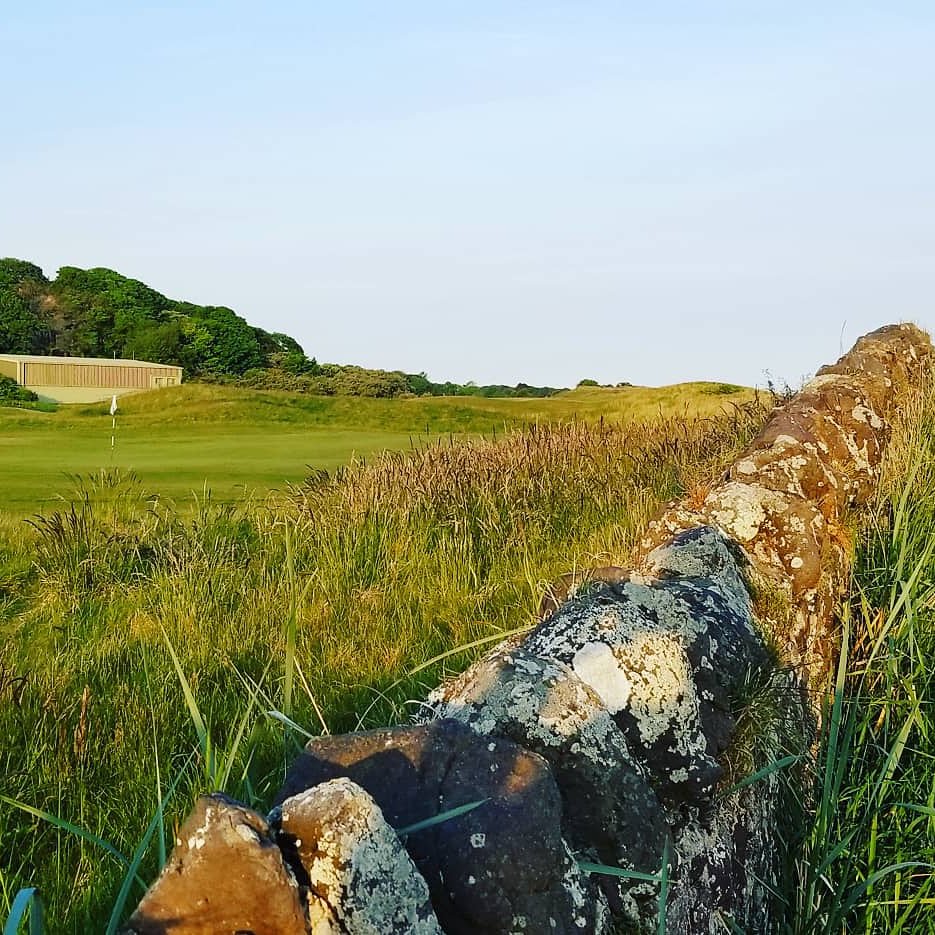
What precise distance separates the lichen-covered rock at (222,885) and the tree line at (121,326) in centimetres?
3699

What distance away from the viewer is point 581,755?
1.88m

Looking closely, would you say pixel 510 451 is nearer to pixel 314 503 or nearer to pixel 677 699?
pixel 314 503

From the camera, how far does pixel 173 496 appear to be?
→ 7.27 metres

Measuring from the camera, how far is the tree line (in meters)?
48.5

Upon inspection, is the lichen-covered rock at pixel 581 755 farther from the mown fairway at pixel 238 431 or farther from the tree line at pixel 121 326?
the tree line at pixel 121 326

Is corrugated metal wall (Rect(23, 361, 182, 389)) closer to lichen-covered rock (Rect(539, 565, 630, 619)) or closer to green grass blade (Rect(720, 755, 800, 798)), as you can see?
lichen-covered rock (Rect(539, 565, 630, 619))

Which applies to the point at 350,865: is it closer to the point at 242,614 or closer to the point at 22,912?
the point at 22,912

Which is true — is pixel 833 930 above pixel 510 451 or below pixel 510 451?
below

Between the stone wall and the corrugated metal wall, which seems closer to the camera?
the stone wall

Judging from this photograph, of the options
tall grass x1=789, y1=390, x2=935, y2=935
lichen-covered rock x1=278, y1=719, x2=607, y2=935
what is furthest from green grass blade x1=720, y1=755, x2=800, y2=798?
lichen-covered rock x1=278, y1=719, x2=607, y2=935

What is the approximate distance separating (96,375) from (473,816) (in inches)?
1443

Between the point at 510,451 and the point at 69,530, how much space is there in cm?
329

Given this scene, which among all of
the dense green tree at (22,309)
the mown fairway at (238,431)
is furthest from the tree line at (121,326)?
the mown fairway at (238,431)

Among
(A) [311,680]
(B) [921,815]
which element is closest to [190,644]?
(A) [311,680]
